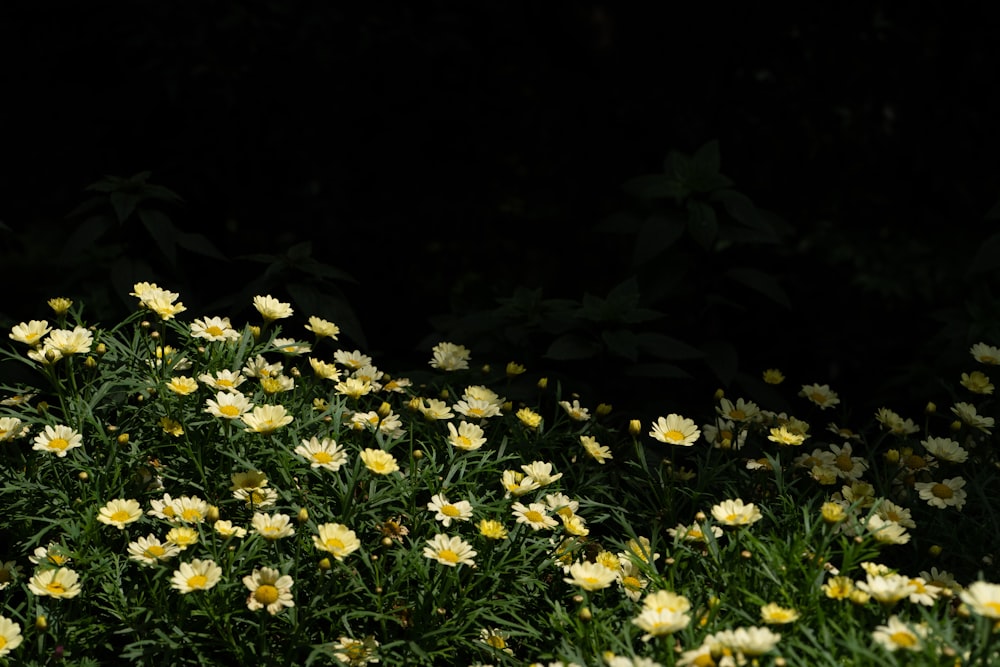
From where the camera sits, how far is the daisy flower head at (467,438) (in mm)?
2273

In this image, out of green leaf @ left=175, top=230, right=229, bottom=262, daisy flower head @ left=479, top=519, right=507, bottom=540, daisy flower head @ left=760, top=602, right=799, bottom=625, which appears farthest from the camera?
green leaf @ left=175, top=230, right=229, bottom=262

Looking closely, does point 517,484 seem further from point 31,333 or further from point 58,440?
point 31,333

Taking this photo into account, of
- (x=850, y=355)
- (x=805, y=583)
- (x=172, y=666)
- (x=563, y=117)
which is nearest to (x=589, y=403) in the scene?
(x=805, y=583)

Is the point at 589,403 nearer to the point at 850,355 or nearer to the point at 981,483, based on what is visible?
the point at 981,483

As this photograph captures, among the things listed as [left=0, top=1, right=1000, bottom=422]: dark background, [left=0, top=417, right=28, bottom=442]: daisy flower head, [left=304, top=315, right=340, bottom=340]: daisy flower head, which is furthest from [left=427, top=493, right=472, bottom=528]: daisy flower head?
[left=0, top=1, right=1000, bottom=422]: dark background

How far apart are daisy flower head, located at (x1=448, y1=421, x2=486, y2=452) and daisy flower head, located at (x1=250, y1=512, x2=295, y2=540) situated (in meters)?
0.41

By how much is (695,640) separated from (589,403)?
1.23m

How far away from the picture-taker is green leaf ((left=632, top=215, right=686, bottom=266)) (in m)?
3.26

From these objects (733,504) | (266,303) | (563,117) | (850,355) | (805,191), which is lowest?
(850,355)

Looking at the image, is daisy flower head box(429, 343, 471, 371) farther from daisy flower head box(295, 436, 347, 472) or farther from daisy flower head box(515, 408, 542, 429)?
daisy flower head box(295, 436, 347, 472)

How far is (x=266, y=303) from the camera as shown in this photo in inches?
100

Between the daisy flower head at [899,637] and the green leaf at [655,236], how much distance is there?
5.48 ft

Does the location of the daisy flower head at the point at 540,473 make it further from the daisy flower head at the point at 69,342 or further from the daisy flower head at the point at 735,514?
the daisy flower head at the point at 69,342

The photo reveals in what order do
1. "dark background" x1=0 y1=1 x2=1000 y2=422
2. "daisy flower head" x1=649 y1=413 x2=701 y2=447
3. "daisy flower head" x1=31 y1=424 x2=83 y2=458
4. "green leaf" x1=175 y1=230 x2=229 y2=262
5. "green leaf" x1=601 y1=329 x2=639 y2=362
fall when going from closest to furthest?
1. "daisy flower head" x1=31 y1=424 x2=83 y2=458
2. "daisy flower head" x1=649 y1=413 x2=701 y2=447
3. "green leaf" x1=601 y1=329 x2=639 y2=362
4. "green leaf" x1=175 y1=230 x2=229 y2=262
5. "dark background" x1=0 y1=1 x2=1000 y2=422
